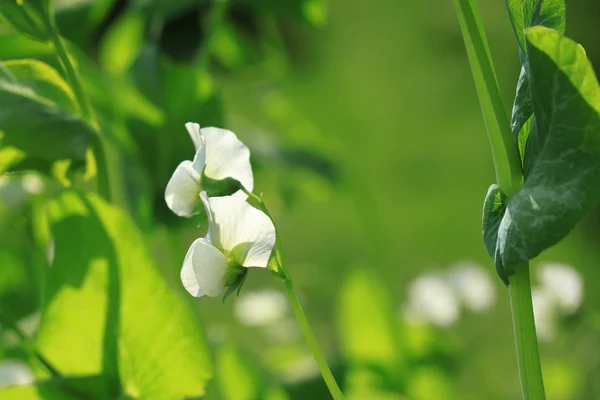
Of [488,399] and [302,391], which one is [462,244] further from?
[302,391]

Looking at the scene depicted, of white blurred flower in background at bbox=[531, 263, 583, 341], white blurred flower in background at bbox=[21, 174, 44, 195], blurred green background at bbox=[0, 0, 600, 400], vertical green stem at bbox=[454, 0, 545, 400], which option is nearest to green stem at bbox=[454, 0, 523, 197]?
vertical green stem at bbox=[454, 0, 545, 400]

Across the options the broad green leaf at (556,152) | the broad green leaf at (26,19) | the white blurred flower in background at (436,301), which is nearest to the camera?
the broad green leaf at (556,152)

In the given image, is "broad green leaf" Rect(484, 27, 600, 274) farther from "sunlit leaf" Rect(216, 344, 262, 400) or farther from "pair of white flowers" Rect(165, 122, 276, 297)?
"sunlit leaf" Rect(216, 344, 262, 400)

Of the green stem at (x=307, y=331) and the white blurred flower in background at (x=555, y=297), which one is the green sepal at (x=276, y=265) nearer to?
the green stem at (x=307, y=331)

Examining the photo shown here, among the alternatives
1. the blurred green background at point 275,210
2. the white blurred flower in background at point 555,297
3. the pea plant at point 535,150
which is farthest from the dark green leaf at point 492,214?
the white blurred flower in background at point 555,297

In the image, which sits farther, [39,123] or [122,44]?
[122,44]

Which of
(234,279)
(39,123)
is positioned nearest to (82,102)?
(39,123)

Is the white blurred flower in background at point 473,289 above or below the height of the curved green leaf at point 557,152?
below

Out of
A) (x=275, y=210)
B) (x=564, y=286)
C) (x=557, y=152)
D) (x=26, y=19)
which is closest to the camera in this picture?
(x=557, y=152)

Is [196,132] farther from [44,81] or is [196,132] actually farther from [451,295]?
[451,295]
